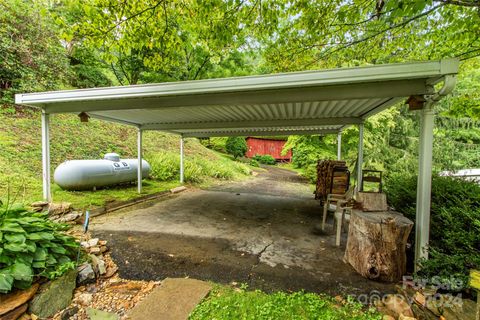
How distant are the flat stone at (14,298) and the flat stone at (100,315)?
1.72 feet

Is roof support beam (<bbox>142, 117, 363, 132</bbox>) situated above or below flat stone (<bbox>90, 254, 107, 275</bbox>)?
above

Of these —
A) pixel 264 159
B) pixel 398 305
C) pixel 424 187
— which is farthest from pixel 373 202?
pixel 264 159

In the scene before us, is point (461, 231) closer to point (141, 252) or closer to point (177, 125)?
point (141, 252)

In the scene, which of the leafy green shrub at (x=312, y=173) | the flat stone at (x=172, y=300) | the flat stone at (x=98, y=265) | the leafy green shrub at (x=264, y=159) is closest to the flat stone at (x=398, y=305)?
the flat stone at (x=172, y=300)

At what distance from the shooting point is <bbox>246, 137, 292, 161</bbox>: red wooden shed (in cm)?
2158

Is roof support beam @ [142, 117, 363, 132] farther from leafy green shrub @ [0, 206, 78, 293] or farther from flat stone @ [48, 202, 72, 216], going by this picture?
leafy green shrub @ [0, 206, 78, 293]

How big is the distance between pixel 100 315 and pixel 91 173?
15.3ft

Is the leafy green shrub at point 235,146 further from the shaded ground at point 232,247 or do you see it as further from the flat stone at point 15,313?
the flat stone at point 15,313

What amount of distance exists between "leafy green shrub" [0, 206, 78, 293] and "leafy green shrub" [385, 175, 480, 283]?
12.0 feet

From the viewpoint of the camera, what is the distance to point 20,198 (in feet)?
14.9

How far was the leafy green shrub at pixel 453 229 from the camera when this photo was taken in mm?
1996

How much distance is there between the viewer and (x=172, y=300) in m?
2.16

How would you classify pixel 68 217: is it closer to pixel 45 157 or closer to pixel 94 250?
pixel 45 157

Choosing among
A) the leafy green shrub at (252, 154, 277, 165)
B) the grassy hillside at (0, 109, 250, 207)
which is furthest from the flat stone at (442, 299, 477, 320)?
the leafy green shrub at (252, 154, 277, 165)
